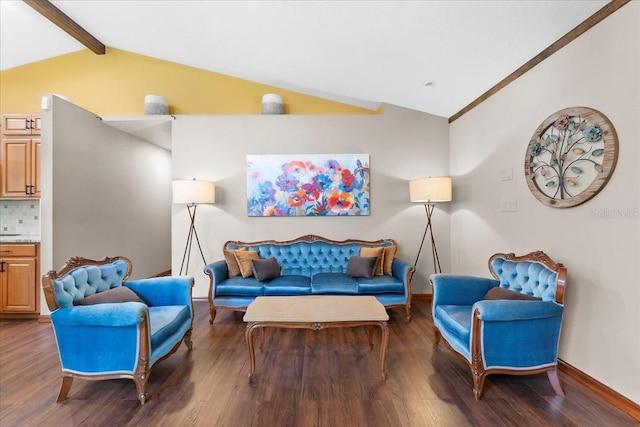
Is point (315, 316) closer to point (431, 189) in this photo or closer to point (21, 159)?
point (431, 189)

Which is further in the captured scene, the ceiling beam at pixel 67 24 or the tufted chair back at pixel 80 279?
the ceiling beam at pixel 67 24

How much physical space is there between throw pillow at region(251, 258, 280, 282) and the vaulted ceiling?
254cm

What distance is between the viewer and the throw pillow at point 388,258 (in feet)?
12.3

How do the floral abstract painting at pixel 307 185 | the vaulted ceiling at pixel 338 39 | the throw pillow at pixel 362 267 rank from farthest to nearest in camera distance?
the floral abstract painting at pixel 307 185 < the throw pillow at pixel 362 267 < the vaulted ceiling at pixel 338 39

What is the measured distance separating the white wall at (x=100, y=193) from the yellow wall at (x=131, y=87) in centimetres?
60

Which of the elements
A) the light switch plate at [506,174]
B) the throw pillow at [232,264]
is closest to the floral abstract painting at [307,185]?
the throw pillow at [232,264]

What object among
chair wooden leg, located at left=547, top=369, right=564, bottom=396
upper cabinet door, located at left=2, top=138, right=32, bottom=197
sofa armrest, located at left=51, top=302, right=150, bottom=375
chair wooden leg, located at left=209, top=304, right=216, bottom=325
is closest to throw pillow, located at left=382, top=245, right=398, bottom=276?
chair wooden leg, located at left=547, top=369, right=564, bottom=396

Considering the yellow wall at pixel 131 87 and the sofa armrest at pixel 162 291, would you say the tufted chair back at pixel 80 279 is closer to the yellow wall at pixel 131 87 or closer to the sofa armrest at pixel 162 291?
the sofa armrest at pixel 162 291

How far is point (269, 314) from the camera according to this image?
2.19m

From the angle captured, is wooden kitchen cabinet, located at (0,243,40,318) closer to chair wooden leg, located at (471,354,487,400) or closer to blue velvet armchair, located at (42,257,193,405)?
blue velvet armchair, located at (42,257,193,405)

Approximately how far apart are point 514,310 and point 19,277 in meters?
5.18

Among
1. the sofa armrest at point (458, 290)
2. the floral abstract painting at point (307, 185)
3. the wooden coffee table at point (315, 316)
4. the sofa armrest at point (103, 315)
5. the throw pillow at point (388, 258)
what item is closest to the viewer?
the sofa armrest at point (103, 315)

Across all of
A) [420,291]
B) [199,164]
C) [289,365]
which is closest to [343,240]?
[420,291]

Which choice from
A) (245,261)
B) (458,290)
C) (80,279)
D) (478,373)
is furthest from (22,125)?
(478,373)
